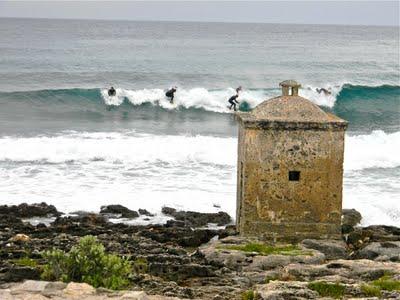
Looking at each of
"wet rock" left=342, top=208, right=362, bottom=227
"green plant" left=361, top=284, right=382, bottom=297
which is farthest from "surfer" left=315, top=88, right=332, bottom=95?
"green plant" left=361, top=284, right=382, bottom=297

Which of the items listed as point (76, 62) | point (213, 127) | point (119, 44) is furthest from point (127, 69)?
point (119, 44)

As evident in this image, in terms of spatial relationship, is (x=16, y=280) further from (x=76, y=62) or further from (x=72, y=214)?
(x=76, y=62)

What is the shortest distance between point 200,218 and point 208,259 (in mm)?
5848

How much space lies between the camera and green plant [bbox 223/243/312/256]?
13.4 m

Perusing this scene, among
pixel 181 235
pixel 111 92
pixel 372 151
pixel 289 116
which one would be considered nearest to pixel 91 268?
pixel 289 116

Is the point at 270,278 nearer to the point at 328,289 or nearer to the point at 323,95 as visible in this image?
the point at 328,289

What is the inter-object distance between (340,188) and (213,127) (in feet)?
75.1

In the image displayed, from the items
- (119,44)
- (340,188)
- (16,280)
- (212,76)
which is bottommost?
(16,280)

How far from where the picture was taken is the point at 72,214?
773 inches

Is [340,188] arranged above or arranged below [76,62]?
below

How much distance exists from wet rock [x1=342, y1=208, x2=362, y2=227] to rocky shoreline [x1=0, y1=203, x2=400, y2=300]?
3 cm

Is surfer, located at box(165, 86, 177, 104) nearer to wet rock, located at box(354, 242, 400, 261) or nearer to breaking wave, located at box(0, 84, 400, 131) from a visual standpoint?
breaking wave, located at box(0, 84, 400, 131)

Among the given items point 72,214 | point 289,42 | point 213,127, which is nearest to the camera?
point 72,214

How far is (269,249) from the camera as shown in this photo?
13.6 m
